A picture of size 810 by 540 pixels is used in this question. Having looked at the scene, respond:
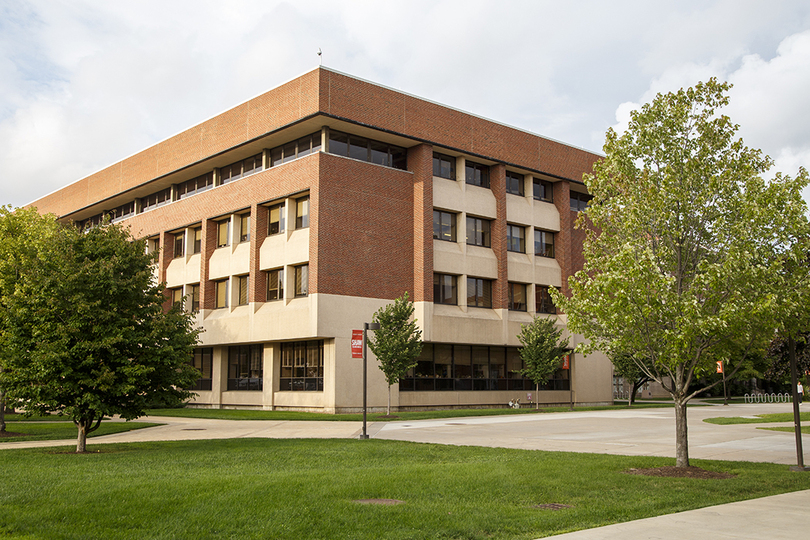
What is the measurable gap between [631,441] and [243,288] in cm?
2817

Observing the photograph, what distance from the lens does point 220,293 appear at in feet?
147

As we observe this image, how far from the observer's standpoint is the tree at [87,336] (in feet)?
54.0

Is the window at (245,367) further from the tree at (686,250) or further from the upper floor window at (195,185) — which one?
the tree at (686,250)

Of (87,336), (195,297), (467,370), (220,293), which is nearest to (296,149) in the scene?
(220,293)

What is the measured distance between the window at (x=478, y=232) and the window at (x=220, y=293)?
15.6 m

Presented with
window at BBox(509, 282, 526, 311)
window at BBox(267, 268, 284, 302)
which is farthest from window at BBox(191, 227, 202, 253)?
window at BBox(509, 282, 526, 311)

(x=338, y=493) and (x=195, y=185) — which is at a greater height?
(x=195, y=185)

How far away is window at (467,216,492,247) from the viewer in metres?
43.0

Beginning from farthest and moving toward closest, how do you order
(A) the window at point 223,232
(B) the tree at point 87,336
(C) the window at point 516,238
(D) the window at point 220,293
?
1. (C) the window at point 516,238
2. (A) the window at point 223,232
3. (D) the window at point 220,293
4. (B) the tree at point 87,336

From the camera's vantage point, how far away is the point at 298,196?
3844 centimetres

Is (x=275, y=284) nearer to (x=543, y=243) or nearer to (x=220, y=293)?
(x=220, y=293)

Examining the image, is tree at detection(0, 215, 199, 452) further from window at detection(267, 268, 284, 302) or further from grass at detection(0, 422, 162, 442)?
window at detection(267, 268, 284, 302)

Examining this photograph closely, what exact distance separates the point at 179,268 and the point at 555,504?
41.8m

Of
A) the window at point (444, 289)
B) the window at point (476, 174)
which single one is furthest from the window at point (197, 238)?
the window at point (476, 174)
